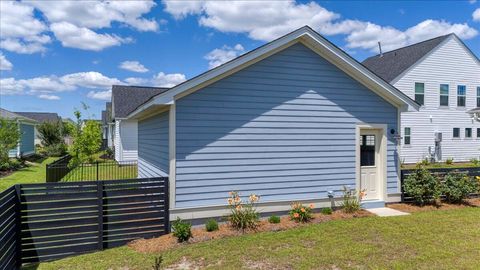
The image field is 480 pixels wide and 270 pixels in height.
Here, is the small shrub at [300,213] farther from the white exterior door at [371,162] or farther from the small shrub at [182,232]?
the small shrub at [182,232]

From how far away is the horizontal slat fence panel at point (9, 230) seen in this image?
15.4 ft

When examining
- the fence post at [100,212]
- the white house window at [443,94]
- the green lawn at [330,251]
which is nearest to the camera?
the green lawn at [330,251]

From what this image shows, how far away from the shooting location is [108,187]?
6355 millimetres

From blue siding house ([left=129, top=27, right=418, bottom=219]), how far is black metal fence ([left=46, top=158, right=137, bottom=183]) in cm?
605

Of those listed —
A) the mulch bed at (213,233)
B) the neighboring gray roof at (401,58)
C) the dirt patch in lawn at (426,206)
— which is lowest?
the mulch bed at (213,233)

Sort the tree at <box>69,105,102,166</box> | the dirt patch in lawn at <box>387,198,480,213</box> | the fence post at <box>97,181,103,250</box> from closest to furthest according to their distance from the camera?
the fence post at <box>97,181,103,250</box> → the dirt patch in lawn at <box>387,198,480,213</box> → the tree at <box>69,105,102,166</box>

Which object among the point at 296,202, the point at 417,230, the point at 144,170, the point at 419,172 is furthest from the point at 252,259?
the point at 144,170

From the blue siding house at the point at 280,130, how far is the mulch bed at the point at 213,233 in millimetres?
419

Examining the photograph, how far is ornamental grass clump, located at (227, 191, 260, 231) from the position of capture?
7145 millimetres

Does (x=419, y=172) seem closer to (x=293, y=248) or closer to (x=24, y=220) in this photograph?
(x=293, y=248)

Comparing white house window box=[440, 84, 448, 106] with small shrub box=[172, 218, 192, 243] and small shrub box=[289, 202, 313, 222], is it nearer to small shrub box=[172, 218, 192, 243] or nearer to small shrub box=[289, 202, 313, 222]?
small shrub box=[289, 202, 313, 222]

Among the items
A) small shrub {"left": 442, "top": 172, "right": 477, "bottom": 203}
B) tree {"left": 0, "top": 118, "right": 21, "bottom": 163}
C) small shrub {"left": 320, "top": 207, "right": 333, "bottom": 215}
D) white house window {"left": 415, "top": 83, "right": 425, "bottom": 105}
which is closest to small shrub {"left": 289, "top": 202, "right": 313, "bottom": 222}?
small shrub {"left": 320, "top": 207, "right": 333, "bottom": 215}

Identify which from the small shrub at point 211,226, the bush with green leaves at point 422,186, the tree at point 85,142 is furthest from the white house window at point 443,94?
the tree at point 85,142

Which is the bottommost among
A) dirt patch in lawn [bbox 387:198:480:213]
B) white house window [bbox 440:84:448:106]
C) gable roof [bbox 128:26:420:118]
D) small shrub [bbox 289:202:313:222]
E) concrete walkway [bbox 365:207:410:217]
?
concrete walkway [bbox 365:207:410:217]
